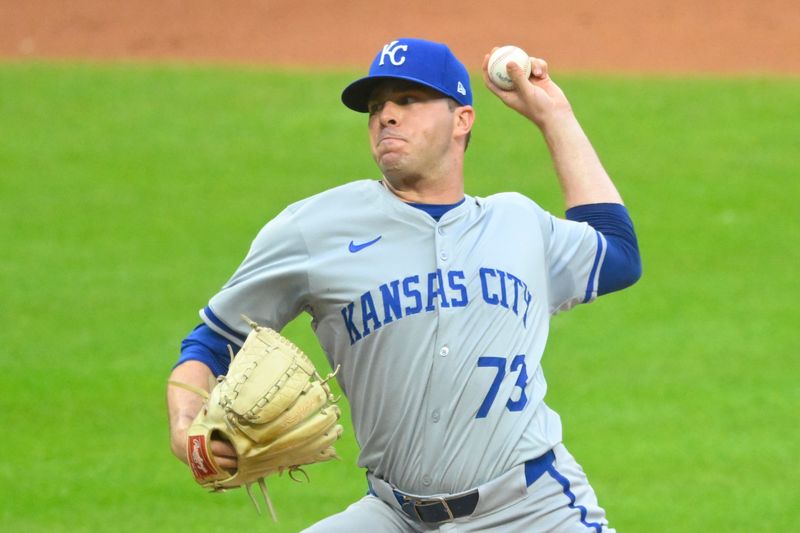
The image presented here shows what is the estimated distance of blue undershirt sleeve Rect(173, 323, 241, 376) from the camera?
436 centimetres

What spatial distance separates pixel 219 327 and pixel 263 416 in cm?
48

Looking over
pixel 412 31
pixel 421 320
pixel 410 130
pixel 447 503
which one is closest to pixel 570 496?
pixel 447 503

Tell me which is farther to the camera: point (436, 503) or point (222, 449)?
point (436, 503)

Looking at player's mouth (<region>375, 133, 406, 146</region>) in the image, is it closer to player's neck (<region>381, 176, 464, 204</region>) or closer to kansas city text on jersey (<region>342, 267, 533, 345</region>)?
player's neck (<region>381, 176, 464, 204</region>)

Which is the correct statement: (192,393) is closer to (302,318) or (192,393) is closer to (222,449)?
(222,449)

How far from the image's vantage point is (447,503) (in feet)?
14.1

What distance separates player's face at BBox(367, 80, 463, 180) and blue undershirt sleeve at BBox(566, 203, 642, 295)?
52 cm

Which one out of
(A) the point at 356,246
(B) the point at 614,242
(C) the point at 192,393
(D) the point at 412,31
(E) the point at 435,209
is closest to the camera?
(C) the point at 192,393

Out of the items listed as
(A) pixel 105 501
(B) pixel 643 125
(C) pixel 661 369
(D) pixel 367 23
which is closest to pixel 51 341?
(A) pixel 105 501

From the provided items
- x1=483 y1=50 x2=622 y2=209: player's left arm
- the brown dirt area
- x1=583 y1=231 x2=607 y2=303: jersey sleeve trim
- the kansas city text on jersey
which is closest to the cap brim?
x1=483 y1=50 x2=622 y2=209: player's left arm

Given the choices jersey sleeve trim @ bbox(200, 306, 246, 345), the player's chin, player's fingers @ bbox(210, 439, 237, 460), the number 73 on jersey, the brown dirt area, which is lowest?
player's fingers @ bbox(210, 439, 237, 460)

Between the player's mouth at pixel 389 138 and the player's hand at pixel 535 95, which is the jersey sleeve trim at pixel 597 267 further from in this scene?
the player's mouth at pixel 389 138

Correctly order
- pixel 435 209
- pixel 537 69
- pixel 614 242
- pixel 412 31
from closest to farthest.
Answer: pixel 435 209 < pixel 614 242 < pixel 537 69 < pixel 412 31

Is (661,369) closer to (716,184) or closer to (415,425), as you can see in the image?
(716,184)
